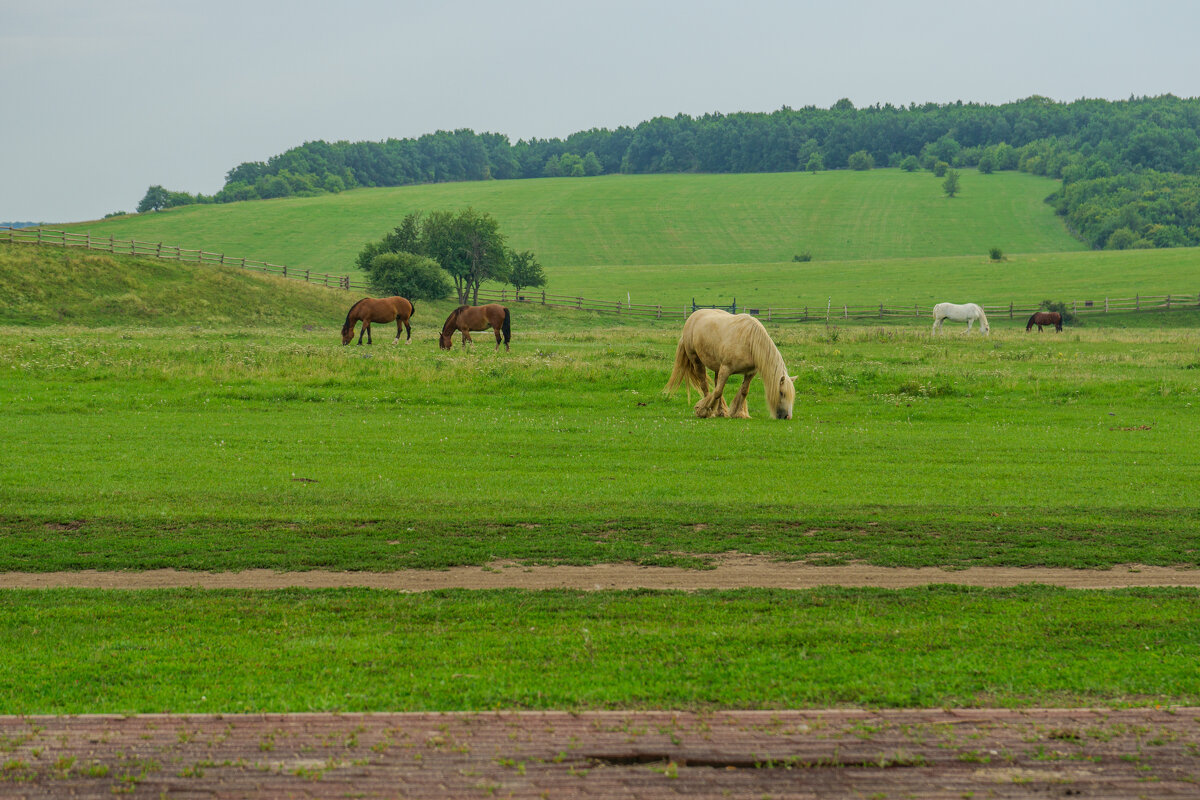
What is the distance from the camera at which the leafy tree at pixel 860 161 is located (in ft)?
539

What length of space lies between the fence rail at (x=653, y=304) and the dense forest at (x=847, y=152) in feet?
203

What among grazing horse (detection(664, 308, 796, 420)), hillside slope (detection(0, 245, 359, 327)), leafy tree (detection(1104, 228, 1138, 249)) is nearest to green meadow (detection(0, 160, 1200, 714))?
grazing horse (detection(664, 308, 796, 420))

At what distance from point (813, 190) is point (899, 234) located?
84.8 feet

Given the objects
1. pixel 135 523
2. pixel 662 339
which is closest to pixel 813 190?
pixel 662 339

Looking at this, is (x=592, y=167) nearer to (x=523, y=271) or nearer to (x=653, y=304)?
(x=523, y=271)

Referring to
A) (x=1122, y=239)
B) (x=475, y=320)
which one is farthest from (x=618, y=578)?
(x=1122, y=239)

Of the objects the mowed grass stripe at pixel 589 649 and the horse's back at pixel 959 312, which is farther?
the horse's back at pixel 959 312

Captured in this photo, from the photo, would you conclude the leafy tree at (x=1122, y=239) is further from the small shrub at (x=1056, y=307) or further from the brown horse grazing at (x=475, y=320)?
the brown horse grazing at (x=475, y=320)

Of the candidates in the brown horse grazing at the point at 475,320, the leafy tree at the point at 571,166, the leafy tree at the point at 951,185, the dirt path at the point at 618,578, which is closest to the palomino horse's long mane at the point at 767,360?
the dirt path at the point at 618,578

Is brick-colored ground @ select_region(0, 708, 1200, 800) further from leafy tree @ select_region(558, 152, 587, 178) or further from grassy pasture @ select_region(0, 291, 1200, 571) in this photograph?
leafy tree @ select_region(558, 152, 587, 178)

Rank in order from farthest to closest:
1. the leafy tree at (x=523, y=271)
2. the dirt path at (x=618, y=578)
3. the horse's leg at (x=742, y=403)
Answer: the leafy tree at (x=523, y=271)
the horse's leg at (x=742, y=403)
the dirt path at (x=618, y=578)

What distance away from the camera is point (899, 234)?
12025 centimetres

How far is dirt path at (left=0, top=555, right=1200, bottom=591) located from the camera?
8930mm

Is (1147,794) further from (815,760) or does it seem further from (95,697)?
(95,697)
